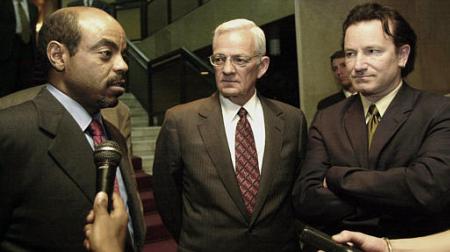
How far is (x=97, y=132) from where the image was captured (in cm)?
130

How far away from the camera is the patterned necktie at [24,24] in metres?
2.65

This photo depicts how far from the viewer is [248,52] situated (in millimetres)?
1856

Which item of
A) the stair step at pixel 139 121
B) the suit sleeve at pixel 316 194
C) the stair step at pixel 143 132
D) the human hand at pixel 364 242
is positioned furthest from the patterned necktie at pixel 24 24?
the stair step at pixel 139 121

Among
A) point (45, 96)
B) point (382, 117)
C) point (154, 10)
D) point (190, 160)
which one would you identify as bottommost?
point (190, 160)

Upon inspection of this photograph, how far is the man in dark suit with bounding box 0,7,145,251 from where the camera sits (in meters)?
1.06

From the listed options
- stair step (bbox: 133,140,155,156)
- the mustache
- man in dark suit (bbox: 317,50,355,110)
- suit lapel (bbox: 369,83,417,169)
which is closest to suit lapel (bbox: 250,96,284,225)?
suit lapel (bbox: 369,83,417,169)

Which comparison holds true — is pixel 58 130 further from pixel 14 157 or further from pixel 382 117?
pixel 382 117

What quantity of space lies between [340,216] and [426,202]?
264mm

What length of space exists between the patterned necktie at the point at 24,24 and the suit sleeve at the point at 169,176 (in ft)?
4.59

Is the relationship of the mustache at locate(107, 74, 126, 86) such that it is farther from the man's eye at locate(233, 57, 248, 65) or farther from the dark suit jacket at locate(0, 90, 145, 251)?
the man's eye at locate(233, 57, 248, 65)

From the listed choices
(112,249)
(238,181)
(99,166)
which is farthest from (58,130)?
(238,181)

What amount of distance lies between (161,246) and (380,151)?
8.44 ft

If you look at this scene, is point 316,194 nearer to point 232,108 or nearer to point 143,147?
point 232,108

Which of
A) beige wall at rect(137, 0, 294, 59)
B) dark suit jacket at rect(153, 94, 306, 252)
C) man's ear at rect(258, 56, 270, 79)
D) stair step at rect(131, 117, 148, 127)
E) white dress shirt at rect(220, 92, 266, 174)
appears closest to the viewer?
dark suit jacket at rect(153, 94, 306, 252)
